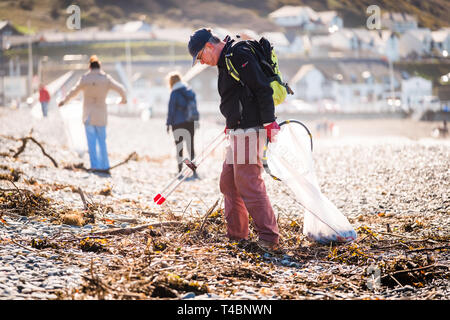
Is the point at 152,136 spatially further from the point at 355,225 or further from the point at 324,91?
the point at 324,91

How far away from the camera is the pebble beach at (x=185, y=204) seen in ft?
12.2

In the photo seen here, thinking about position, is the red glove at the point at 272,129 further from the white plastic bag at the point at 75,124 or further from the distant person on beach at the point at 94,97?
the white plastic bag at the point at 75,124

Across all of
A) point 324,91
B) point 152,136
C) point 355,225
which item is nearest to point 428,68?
point 324,91

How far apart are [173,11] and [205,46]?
82891 millimetres

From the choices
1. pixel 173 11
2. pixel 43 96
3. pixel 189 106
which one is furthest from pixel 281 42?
pixel 189 106

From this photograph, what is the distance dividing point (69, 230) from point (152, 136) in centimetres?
2248

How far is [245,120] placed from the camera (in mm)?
4609

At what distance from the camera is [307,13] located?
283 ft

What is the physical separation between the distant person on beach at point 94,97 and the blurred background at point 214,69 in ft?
141

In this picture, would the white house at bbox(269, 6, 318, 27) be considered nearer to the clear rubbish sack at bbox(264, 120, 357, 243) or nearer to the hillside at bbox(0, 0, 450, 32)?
the hillside at bbox(0, 0, 450, 32)

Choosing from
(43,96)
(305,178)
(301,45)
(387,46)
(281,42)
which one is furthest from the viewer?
(301,45)

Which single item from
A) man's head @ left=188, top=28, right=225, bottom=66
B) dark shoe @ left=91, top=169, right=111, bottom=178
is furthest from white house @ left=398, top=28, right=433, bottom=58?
man's head @ left=188, top=28, right=225, bottom=66

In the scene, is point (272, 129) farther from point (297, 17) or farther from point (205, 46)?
point (297, 17)

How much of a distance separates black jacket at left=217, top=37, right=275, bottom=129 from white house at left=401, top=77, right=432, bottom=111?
49.3 metres
